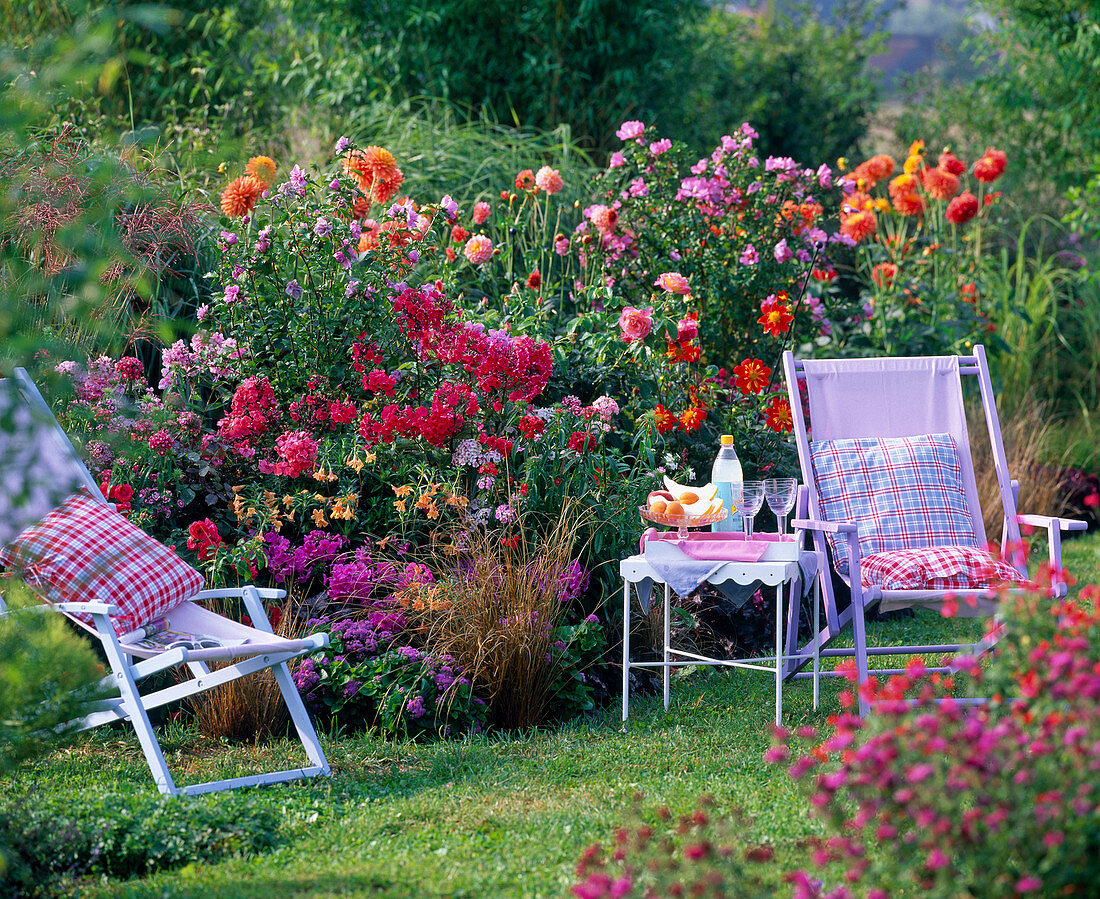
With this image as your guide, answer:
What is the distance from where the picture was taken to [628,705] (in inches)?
151

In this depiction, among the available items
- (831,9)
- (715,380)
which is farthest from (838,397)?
(831,9)

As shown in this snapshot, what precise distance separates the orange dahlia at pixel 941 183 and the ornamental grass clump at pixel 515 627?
11.3ft

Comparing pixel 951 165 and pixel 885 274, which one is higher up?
pixel 951 165

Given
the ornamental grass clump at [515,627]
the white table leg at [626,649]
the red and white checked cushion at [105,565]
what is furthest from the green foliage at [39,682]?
the white table leg at [626,649]

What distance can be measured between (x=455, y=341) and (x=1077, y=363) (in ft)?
17.9

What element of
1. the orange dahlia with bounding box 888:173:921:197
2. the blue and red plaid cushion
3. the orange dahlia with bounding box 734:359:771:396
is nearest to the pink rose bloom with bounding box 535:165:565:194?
the orange dahlia with bounding box 734:359:771:396

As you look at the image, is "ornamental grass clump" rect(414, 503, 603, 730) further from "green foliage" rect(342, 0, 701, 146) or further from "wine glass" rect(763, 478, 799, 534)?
"green foliage" rect(342, 0, 701, 146)

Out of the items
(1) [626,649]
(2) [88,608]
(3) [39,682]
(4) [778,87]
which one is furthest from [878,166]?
(4) [778,87]

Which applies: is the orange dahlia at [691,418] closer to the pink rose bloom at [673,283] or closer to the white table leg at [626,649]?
the pink rose bloom at [673,283]

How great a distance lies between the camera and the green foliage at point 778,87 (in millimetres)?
10773

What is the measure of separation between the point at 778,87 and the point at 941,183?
238 inches

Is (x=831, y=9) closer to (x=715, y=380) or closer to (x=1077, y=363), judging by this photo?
(x=1077, y=363)

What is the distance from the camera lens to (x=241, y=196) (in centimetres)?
449

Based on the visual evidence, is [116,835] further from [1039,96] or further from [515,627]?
[1039,96]
